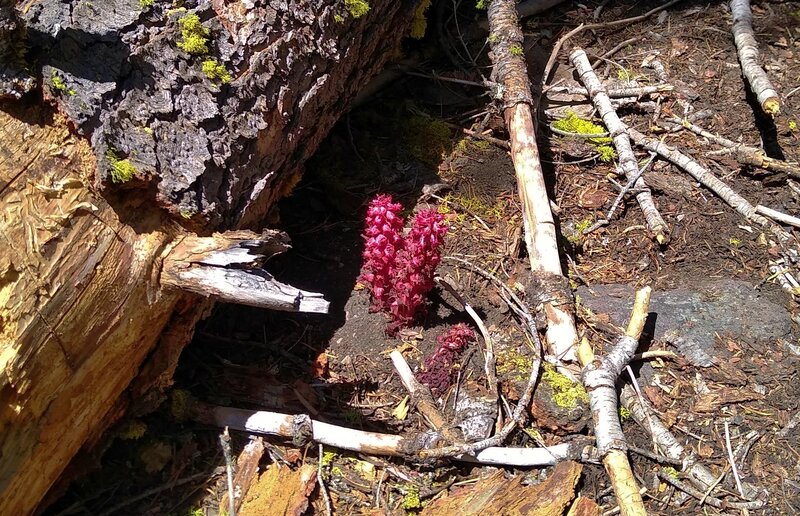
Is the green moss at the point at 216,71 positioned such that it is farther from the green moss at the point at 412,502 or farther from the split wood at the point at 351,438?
the green moss at the point at 412,502

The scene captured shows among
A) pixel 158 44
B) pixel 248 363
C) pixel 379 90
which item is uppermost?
pixel 158 44

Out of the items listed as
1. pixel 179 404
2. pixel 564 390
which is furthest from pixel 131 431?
pixel 564 390

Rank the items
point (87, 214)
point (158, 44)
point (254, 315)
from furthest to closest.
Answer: point (254, 315)
point (158, 44)
point (87, 214)

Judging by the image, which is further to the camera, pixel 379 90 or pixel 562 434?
pixel 379 90

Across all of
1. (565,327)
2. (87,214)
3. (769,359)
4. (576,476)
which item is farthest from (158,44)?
(769,359)

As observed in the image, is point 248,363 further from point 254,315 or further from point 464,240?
point 464,240

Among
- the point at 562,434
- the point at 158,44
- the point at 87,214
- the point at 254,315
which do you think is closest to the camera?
the point at 87,214

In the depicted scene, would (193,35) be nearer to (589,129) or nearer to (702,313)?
(589,129)
